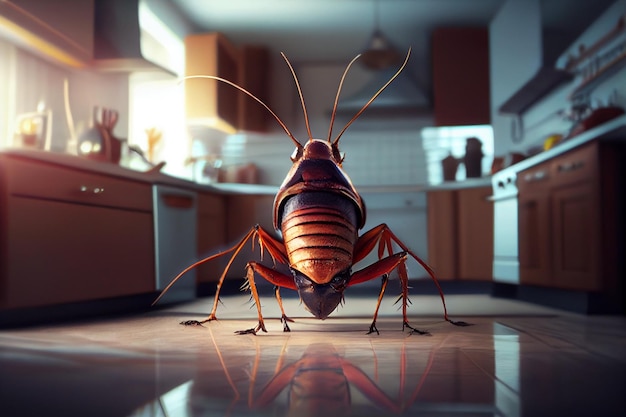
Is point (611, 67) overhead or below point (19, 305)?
overhead

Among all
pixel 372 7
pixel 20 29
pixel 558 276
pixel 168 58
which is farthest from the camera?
pixel 372 7

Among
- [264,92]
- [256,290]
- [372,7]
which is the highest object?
[372,7]

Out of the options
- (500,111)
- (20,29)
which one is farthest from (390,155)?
(20,29)

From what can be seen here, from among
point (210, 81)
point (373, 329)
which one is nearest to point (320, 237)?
point (373, 329)

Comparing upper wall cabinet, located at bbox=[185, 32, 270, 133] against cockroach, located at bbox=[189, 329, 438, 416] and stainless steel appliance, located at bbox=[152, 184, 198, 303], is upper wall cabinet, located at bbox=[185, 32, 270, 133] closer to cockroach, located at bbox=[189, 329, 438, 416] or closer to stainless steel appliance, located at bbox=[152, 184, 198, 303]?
stainless steel appliance, located at bbox=[152, 184, 198, 303]

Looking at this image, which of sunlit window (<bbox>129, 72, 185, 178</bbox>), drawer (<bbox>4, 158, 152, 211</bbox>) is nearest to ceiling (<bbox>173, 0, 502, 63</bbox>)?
sunlit window (<bbox>129, 72, 185, 178</bbox>)

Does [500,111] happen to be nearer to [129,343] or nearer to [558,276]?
[558,276]
